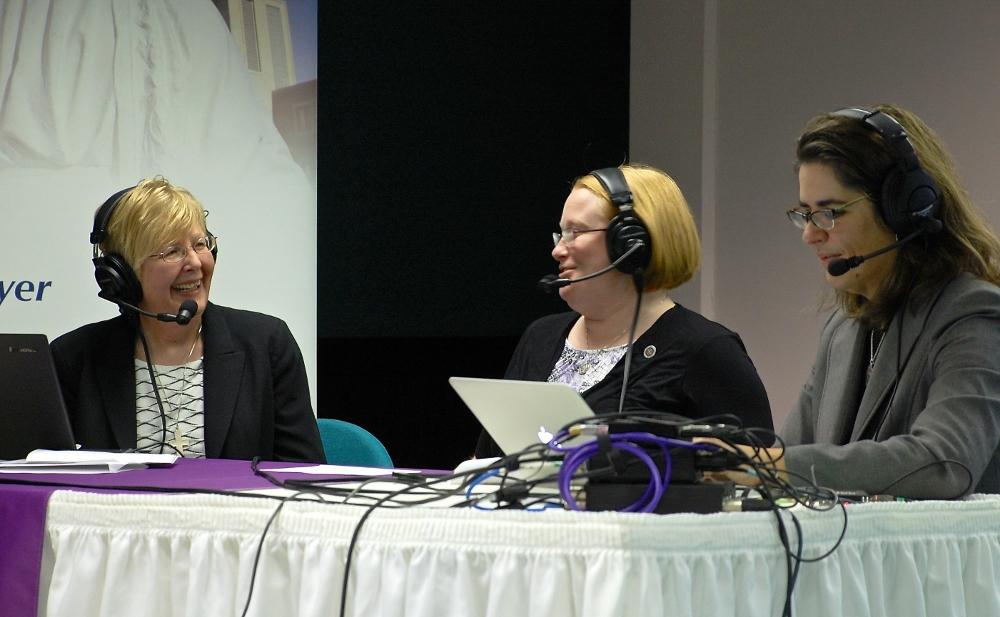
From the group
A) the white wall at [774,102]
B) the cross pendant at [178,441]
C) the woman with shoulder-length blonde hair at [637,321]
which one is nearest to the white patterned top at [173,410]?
the cross pendant at [178,441]

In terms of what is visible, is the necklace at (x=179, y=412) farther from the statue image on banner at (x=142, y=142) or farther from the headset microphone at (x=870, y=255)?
the headset microphone at (x=870, y=255)

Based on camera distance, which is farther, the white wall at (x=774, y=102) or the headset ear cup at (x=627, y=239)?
the white wall at (x=774, y=102)

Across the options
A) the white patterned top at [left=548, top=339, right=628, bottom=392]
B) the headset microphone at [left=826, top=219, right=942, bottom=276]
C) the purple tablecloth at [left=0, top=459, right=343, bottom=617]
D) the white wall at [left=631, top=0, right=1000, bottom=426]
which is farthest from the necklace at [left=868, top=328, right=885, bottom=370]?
the white wall at [left=631, top=0, right=1000, bottom=426]

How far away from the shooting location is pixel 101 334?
239 centimetres

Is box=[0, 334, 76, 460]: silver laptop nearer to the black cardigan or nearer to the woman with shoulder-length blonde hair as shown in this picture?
the woman with shoulder-length blonde hair

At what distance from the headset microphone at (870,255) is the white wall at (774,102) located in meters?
2.18

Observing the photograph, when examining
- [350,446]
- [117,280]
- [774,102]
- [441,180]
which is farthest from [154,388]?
[774,102]

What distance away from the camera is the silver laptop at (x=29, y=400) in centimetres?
198

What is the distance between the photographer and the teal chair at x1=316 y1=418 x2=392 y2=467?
245cm

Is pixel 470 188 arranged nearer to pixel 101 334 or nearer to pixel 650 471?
pixel 101 334

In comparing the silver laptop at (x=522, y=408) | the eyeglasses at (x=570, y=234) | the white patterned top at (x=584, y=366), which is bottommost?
the white patterned top at (x=584, y=366)

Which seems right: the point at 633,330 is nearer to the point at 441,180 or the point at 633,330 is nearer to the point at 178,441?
the point at 178,441

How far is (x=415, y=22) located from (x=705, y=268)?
1415mm

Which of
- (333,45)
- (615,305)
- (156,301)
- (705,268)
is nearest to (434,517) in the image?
(615,305)
